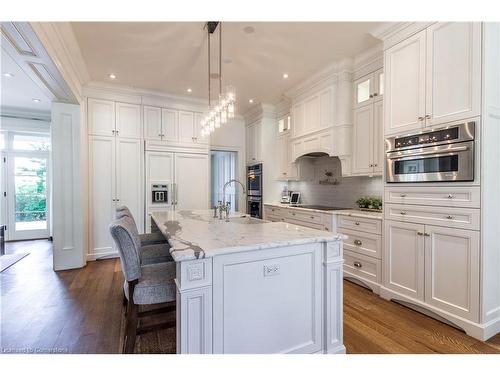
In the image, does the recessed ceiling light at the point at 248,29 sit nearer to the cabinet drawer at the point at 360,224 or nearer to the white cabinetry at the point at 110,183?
the cabinet drawer at the point at 360,224

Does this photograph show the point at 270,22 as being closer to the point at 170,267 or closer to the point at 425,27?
the point at 425,27

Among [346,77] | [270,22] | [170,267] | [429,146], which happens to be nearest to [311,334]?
[170,267]

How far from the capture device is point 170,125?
A: 4566 mm

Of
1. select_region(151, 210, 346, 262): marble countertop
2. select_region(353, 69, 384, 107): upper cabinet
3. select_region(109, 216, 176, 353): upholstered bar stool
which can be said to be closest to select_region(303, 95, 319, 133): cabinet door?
select_region(353, 69, 384, 107): upper cabinet

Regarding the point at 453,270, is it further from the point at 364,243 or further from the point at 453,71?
the point at 453,71

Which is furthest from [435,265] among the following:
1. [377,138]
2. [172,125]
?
[172,125]

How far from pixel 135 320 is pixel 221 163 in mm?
4977

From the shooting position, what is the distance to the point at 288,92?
4.34 metres

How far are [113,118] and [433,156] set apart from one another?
439cm

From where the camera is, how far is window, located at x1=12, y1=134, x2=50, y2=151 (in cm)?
552

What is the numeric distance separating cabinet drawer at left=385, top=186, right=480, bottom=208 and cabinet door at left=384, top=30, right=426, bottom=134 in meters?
0.59

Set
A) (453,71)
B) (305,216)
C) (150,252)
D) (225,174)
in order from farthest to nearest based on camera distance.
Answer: (225,174) < (305,216) < (150,252) < (453,71)

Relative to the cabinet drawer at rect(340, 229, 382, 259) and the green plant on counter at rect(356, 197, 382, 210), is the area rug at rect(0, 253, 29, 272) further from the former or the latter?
the green plant on counter at rect(356, 197, 382, 210)

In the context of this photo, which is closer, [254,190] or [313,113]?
[313,113]
